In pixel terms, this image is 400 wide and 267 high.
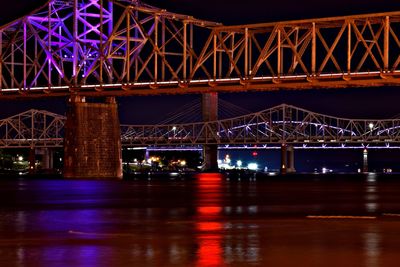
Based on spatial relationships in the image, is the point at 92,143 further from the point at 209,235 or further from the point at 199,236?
the point at 199,236

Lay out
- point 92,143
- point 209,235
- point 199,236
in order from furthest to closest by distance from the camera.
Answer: point 92,143, point 209,235, point 199,236

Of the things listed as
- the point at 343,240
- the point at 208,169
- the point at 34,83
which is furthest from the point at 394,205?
the point at 208,169

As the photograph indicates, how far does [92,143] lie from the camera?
102 m

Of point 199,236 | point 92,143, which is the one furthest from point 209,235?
point 92,143

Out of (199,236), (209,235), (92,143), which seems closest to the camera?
(199,236)

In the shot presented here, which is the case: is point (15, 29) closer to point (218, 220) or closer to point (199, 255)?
point (218, 220)

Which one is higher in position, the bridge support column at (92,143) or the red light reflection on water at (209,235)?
the bridge support column at (92,143)

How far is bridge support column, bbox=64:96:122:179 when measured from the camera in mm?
102375

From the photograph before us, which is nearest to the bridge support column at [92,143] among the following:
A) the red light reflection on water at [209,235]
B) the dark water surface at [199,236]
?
the dark water surface at [199,236]

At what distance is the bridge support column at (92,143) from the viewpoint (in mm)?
102375

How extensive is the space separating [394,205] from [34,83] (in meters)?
69.9

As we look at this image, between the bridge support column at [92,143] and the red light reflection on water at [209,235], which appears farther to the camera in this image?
the bridge support column at [92,143]

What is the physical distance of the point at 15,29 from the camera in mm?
118000

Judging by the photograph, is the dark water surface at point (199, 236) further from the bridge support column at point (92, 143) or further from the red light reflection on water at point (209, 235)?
the bridge support column at point (92, 143)
